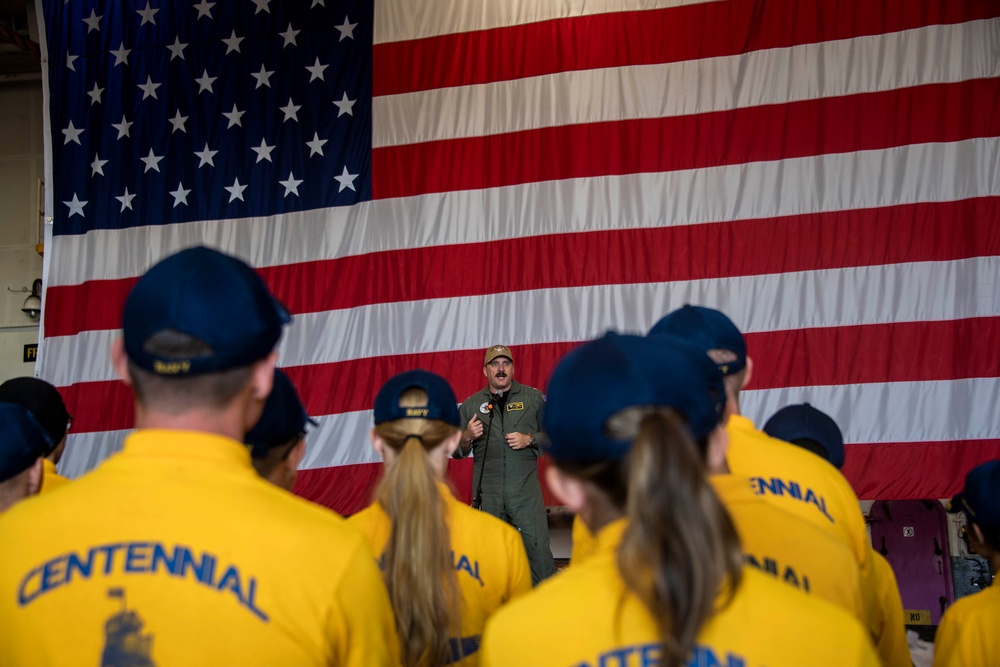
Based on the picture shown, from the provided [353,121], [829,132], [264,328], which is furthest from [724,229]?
[264,328]

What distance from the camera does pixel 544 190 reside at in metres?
6.14

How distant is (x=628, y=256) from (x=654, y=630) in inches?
206

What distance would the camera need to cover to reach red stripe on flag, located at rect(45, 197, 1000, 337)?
542 centimetres

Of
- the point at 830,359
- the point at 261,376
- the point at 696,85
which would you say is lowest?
the point at 830,359

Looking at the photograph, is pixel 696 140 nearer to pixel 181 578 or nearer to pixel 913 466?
pixel 913 466

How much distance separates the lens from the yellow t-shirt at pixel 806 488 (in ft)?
5.08

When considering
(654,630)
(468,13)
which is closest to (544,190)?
(468,13)

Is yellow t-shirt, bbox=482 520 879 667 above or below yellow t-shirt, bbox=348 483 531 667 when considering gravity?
above

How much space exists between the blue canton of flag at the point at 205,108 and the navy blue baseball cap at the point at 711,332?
16.4 ft

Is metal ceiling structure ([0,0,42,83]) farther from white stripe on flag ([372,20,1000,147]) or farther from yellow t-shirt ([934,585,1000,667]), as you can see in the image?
yellow t-shirt ([934,585,1000,667])

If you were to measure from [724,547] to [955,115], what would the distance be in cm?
560

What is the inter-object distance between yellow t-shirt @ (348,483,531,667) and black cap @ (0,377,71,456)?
1.04 meters

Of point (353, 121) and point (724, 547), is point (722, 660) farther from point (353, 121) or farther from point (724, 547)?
point (353, 121)

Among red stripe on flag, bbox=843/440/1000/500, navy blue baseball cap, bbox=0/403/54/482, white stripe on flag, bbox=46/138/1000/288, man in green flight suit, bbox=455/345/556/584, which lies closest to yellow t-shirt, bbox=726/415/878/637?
navy blue baseball cap, bbox=0/403/54/482
